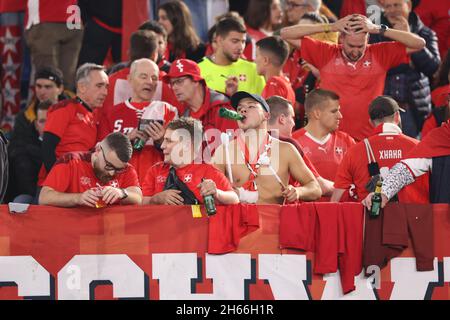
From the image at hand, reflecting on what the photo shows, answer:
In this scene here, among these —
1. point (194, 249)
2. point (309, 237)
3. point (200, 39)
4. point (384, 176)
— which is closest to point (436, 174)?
point (384, 176)

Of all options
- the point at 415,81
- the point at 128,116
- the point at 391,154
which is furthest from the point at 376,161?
the point at 415,81

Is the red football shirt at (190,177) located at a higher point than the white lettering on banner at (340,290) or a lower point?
higher

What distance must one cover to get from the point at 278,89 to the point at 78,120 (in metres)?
2.01

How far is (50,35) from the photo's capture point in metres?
14.5

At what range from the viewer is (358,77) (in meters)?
12.5

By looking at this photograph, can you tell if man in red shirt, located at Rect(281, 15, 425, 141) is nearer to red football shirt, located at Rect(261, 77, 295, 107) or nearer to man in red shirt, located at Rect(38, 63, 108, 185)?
red football shirt, located at Rect(261, 77, 295, 107)

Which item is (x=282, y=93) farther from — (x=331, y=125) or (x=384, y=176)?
(x=384, y=176)

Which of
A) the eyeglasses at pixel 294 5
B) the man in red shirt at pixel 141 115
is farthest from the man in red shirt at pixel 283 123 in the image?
the eyeglasses at pixel 294 5

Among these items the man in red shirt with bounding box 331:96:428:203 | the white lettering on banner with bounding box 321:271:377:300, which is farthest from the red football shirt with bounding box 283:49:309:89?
the white lettering on banner with bounding box 321:271:377:300

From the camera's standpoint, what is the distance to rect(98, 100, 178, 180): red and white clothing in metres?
11.6

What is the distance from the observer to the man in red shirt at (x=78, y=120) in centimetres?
1164

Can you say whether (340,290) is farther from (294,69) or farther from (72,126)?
(294,69)

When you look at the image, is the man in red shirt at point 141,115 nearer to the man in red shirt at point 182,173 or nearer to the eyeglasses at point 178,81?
the eyeglasses at point 178,81

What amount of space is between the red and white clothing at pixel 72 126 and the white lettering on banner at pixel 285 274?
105 inches
